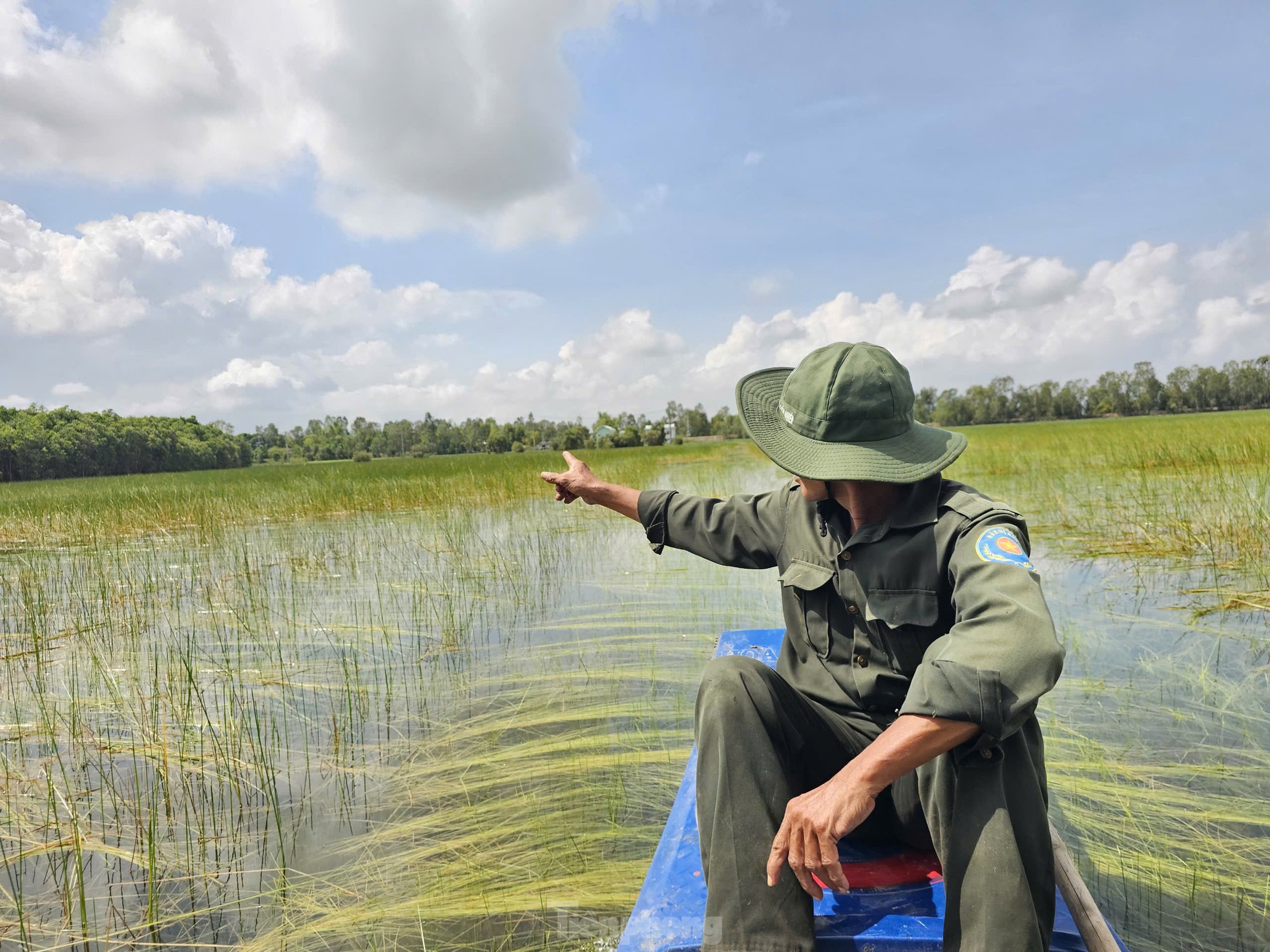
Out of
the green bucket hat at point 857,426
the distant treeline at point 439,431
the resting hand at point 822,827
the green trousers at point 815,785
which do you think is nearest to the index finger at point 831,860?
the resting hand at point 822,827

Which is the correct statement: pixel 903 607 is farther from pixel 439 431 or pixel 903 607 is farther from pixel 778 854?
pixel 439 431

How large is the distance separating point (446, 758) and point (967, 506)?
2183 mm

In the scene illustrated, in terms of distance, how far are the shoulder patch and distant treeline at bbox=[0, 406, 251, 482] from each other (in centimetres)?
3539

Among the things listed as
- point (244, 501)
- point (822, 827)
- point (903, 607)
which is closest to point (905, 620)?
point (903, 607)

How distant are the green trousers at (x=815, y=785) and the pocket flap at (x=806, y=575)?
0.21 m

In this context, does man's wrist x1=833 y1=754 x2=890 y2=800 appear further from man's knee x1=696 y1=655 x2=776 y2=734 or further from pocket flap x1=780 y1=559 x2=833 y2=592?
pocket flap x1=780 y1=559 x2=833 y2=592

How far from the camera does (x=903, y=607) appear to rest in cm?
131

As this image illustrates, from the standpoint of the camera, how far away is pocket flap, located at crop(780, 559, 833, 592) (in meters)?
1.43

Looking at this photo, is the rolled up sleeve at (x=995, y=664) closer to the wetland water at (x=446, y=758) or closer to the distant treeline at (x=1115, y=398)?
the wetland water at (x=446, y=758)

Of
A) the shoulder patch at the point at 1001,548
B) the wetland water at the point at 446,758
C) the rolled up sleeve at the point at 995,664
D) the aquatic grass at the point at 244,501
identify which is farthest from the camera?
the aquatic grass at the point at 244,501

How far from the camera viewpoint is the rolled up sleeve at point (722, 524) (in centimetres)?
165

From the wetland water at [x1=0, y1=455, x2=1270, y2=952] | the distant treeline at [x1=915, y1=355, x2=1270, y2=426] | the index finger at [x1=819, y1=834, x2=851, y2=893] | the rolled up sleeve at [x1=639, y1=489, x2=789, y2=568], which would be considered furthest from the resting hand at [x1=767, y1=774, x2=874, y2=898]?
the distant treeline at [x1=915, y1=355, x2=1270, y2=426]

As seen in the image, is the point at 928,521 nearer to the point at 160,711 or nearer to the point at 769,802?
the point at 769,802

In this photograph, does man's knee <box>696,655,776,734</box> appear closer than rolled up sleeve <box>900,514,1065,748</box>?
No
